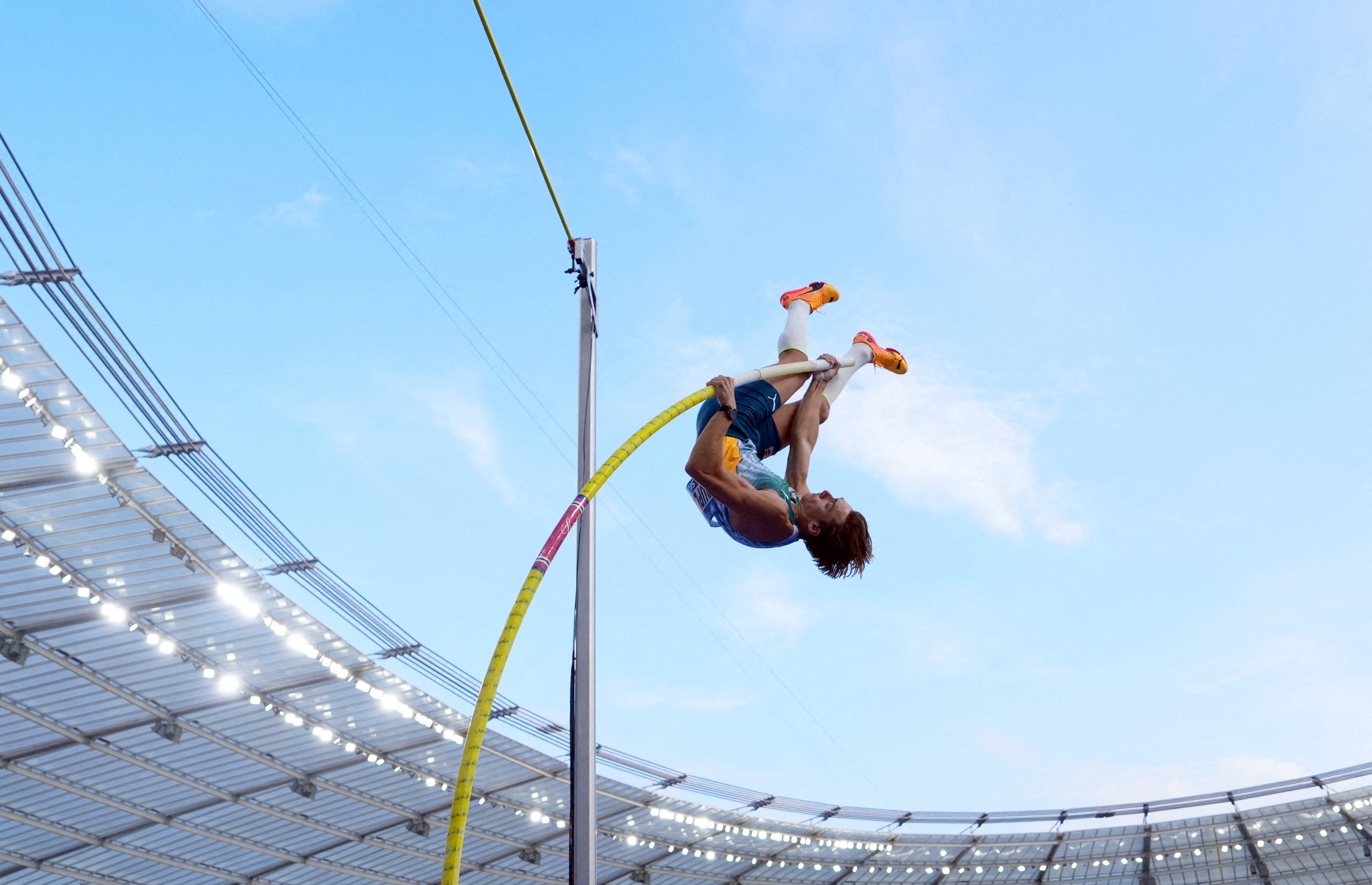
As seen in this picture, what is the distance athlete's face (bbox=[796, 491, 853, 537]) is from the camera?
625 cm

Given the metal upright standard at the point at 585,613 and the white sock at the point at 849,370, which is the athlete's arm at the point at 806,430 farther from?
the metal upright standard at the point at 585,613

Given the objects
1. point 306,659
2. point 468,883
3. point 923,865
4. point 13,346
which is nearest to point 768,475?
point 13,346

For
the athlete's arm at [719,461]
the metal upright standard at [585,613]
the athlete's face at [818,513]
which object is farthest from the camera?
the athlete's face at [818,513]

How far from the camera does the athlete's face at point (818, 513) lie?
625 cm

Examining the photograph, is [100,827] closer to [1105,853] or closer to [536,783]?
[536,783]

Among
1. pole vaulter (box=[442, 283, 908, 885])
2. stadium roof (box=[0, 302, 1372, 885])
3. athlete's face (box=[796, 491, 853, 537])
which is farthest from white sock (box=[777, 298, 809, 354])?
stadium roof (box=[0, 302, 1372, 885])

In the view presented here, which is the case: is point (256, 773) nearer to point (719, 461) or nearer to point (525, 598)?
point (719, 461)

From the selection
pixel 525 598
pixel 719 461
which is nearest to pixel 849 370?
pixel 719 461

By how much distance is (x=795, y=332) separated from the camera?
6875mm

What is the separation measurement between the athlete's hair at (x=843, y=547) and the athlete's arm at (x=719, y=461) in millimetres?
651

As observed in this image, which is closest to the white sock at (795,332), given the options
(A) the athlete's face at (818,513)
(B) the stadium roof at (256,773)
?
(A) the athlete's face at (818,513)

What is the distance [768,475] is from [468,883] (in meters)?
23.6

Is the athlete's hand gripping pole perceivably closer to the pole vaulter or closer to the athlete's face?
the pole vaulter

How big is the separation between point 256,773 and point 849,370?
56.0 ft
